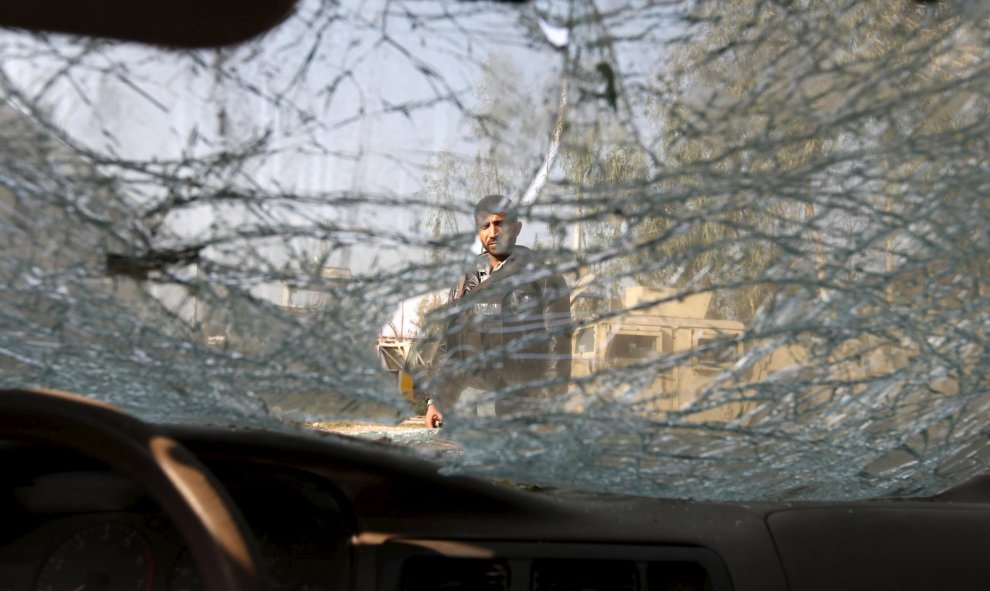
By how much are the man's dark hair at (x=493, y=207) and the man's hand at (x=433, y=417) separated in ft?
1.32

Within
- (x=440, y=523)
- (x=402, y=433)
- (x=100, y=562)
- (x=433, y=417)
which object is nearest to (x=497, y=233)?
(x=433, y=417)

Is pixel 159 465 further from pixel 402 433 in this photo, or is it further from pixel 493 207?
pixel 493 207

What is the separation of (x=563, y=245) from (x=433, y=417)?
0.43m

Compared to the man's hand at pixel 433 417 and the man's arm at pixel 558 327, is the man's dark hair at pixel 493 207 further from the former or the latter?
the man's hand at pixel 433 417

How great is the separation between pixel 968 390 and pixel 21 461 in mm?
1928

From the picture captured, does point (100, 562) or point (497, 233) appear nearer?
point (497, 233)

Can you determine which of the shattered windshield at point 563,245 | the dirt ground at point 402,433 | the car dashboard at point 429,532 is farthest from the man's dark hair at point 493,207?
the car dashboard at point 429,532

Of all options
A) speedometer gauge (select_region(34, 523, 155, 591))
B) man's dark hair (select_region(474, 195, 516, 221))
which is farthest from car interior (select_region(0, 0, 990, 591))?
man's dark hair (select_region(474, 195, 516, 221))

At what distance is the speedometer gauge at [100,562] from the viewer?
2029 millimetres

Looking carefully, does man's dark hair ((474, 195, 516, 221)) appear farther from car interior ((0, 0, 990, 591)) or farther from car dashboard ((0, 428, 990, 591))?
car dashboard ((0, 428, 990, 591))

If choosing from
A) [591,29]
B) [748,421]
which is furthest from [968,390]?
[591,29]

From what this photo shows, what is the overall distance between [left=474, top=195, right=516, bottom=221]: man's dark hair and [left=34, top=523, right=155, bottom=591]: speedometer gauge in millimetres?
1054

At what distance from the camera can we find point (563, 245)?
5.49 feet

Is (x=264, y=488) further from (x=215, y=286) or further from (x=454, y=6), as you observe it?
(x=454, y=6)
